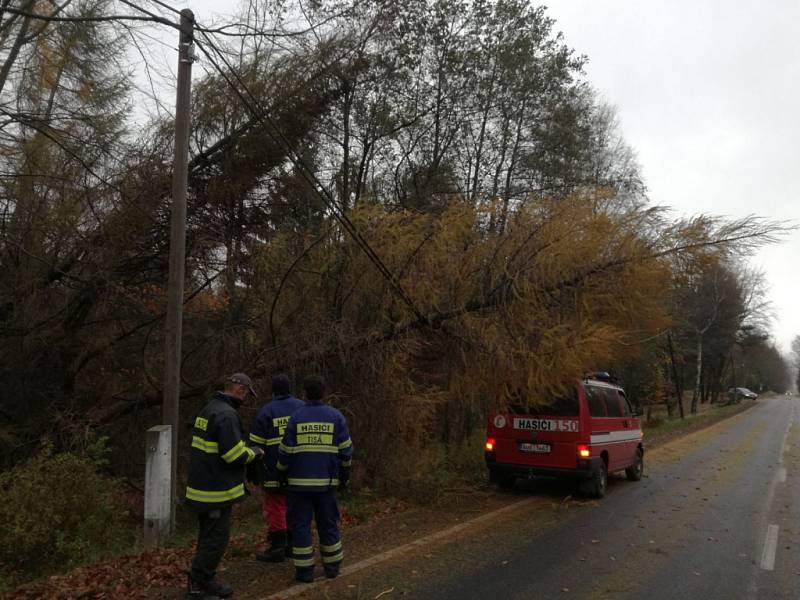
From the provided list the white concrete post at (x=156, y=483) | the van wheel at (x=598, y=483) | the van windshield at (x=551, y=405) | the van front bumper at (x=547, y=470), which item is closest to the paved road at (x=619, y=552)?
the van wheel at (x=598, y=483)

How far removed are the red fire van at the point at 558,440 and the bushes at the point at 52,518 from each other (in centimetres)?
593

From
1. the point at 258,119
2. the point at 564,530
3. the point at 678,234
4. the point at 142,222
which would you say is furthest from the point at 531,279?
the point at 142,222

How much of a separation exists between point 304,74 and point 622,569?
29.6ft

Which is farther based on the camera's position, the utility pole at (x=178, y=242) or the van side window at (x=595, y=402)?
the van side window at (x=595, y=402)

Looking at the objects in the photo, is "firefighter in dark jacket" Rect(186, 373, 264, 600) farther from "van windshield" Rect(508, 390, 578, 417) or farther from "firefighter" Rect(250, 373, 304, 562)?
"van windshield" Rect(508, 390, 578, 417)

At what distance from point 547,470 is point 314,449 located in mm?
5645

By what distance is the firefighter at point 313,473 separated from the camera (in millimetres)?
5250

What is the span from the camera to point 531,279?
9031 mm

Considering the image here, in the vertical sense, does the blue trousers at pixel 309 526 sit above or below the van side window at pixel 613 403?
below

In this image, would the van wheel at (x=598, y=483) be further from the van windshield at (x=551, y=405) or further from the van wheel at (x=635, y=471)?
the van wheel at (x=635, y=471)

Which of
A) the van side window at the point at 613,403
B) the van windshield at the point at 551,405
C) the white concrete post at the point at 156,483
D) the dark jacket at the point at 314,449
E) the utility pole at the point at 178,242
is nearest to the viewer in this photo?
the dark jacket at the point at 314,449

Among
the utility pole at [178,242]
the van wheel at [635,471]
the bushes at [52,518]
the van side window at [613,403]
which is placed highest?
the utility pole at [178,242]

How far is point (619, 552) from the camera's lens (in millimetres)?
6809

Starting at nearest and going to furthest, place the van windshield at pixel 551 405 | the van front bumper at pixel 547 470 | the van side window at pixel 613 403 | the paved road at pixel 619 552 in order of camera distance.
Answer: the paved road at pixel 619 552, the van front bumper at pixel 547 470, the van windshield at pixel 551 405, the van side window at pixel 613 403
